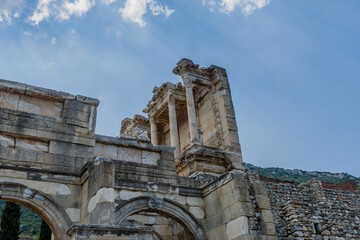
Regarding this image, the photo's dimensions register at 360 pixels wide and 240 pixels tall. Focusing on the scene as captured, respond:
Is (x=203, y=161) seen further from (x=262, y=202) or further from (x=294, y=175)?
(x=294, y=175)

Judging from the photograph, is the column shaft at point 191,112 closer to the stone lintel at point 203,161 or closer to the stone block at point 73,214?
the stone lintel at point 203,161

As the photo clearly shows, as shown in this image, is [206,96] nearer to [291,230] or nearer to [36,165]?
[291,230]

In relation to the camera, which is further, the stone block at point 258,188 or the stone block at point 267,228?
the stone block at point 258,188

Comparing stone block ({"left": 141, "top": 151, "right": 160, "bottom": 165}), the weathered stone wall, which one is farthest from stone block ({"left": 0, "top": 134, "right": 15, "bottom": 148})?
the weathered stone wall

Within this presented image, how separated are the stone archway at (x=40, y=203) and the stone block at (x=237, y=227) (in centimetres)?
330

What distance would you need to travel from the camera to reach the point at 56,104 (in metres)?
9.68

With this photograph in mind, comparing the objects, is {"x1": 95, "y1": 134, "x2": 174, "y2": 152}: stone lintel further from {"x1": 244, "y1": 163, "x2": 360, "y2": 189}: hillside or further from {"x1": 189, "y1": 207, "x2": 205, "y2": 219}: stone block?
{"x1": 244, "y1": 163, "x2": 360, "y2": 189}: hillside

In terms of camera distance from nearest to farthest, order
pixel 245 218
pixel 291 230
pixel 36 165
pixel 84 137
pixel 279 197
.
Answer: pixel 245 218 < pixel 36 165 < pixel 84 137 < pixel 291 230 < pixel 279 197

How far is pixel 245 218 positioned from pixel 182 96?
10310mm

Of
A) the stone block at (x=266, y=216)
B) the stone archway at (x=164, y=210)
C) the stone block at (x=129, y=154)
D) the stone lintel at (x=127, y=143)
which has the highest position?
the stone lintel at (x=127, y=143)

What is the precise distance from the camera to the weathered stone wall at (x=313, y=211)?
13633mm

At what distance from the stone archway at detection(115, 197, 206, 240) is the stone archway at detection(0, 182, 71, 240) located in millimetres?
1195

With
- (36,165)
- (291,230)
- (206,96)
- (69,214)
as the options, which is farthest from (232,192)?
(206,96)

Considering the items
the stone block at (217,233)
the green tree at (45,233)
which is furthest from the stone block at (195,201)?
the green tree at (45,233)
